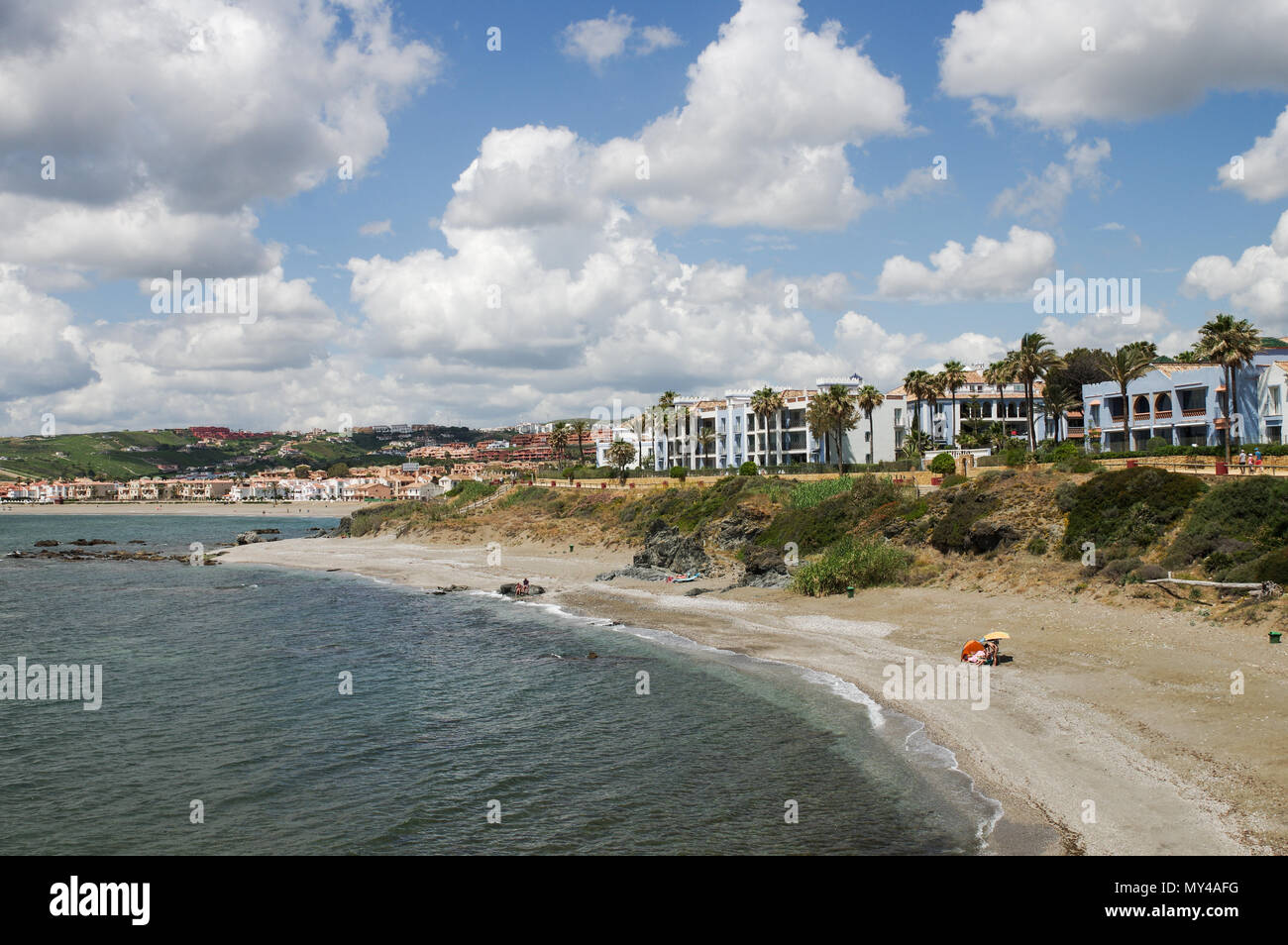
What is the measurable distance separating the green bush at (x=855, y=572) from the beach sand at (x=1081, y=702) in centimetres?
101

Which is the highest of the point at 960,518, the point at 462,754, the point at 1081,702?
the point at 960,518

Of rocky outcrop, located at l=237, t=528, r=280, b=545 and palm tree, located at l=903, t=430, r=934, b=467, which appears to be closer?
palm tree, located at l=903, t=430, r=934, b=467

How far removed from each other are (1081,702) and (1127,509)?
1997 cm

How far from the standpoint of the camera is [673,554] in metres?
→ 59.5

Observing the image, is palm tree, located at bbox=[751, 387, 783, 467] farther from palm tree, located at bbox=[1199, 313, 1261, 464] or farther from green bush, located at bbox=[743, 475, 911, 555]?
palm tree, located at bbox=[1199, 313, 1261, 464]

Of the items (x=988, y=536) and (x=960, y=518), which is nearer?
(x=988, y=536)

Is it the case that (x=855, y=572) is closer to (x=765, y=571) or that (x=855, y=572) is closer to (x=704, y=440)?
(x=765, y=571)

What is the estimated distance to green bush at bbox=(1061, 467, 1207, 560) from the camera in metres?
37.6

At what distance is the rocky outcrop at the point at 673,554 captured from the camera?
57875 mm

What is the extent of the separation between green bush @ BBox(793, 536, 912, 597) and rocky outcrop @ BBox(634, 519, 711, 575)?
12.5 m

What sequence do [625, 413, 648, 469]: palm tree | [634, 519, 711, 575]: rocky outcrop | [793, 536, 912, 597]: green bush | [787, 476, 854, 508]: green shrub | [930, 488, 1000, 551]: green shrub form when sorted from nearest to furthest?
[793, 536, 912, 597]: green bush → [930, 488, 1000, 551]: green shrub → [634, 519, 711, 575]: rocky outcrop → [787, 476, 854, 508]: green shrub → [625, 413, 648, 469]: palm tree

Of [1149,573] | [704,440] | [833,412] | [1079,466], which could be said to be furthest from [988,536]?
[704,440]

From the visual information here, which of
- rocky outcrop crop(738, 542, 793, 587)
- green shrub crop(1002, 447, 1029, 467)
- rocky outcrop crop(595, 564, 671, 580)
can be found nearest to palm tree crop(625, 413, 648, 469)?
rocky outcrop crop(595, 564, 671, 580)
